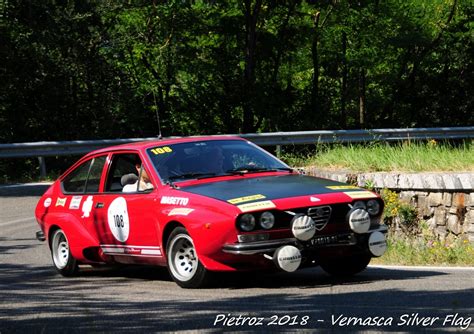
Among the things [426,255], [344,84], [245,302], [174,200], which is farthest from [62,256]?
[344,84]

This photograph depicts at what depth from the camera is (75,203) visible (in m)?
10.6

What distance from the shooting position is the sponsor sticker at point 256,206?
8.22m

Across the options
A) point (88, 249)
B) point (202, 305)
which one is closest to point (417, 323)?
point (202, 305)

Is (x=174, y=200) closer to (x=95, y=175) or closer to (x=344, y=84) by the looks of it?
(x=95, y=175)

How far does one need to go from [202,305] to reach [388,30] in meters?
27.8

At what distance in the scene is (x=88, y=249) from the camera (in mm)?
10273

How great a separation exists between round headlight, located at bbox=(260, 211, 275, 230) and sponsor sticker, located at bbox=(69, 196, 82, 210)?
9.44 feet

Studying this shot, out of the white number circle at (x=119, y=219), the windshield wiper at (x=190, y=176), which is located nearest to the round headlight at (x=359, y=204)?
the windshield wiper at (x=190, y=176)

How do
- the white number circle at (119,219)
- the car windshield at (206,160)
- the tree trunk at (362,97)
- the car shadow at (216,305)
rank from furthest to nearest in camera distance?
1. the tree trunk at (362,97)
2. the white number circle at (119,219)
3. the car windshield at (206,160)
4. the car shadow at (216,305)

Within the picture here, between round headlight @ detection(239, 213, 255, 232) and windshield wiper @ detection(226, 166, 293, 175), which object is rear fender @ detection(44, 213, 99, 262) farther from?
round headlight @ detection(239, 213, 255, 232)

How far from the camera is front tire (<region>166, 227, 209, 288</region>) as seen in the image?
28.2ft

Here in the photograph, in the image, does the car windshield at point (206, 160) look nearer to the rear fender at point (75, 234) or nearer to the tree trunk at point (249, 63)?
the rear fender at point (75, 234)

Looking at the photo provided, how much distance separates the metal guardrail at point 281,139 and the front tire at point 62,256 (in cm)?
956

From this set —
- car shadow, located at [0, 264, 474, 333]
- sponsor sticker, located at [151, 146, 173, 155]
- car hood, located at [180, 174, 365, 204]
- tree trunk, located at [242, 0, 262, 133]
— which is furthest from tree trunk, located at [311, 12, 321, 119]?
car hood, located at [180, 174, 365, 204]
